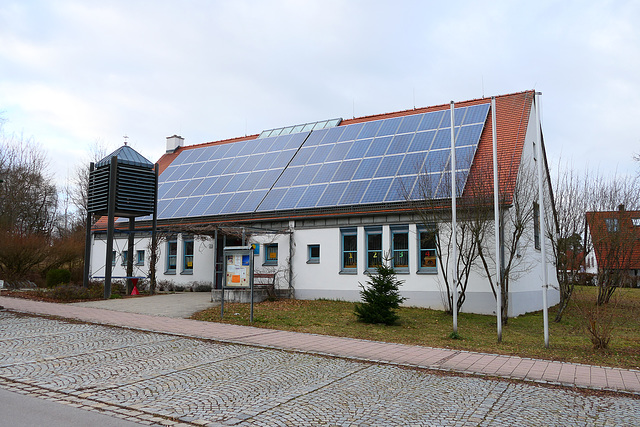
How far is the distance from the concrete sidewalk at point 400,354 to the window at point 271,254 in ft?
24.3

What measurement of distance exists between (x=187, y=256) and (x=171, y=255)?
4.04 feet

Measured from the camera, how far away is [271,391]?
720cm

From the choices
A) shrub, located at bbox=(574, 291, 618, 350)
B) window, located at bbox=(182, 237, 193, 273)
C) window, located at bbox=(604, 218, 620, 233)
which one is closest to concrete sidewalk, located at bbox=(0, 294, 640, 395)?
shrub, located at bbox=(574, 291, 618, 350)

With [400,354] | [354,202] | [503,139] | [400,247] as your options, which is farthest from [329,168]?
[400,354]

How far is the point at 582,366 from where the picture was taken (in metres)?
9.37

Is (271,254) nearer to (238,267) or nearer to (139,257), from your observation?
(238,267)

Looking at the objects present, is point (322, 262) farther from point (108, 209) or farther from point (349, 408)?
point (349, 408)

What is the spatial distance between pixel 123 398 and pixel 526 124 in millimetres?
19364

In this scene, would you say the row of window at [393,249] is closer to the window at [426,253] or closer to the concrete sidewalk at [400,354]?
the window at [426,253]

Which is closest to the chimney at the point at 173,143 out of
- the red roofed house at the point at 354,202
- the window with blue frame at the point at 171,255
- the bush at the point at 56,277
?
the red roofed house at the point at 354,202

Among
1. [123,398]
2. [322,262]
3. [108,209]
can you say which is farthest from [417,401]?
[108,209]

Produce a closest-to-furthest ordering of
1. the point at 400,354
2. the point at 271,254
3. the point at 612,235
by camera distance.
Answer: the point at 400,354 < the point at 612,235 < the point at 271,254

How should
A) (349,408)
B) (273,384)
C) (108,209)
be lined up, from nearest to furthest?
(349,408) → (273,384) → (108,209)

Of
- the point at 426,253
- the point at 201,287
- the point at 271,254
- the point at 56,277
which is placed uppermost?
the point at 271,254
